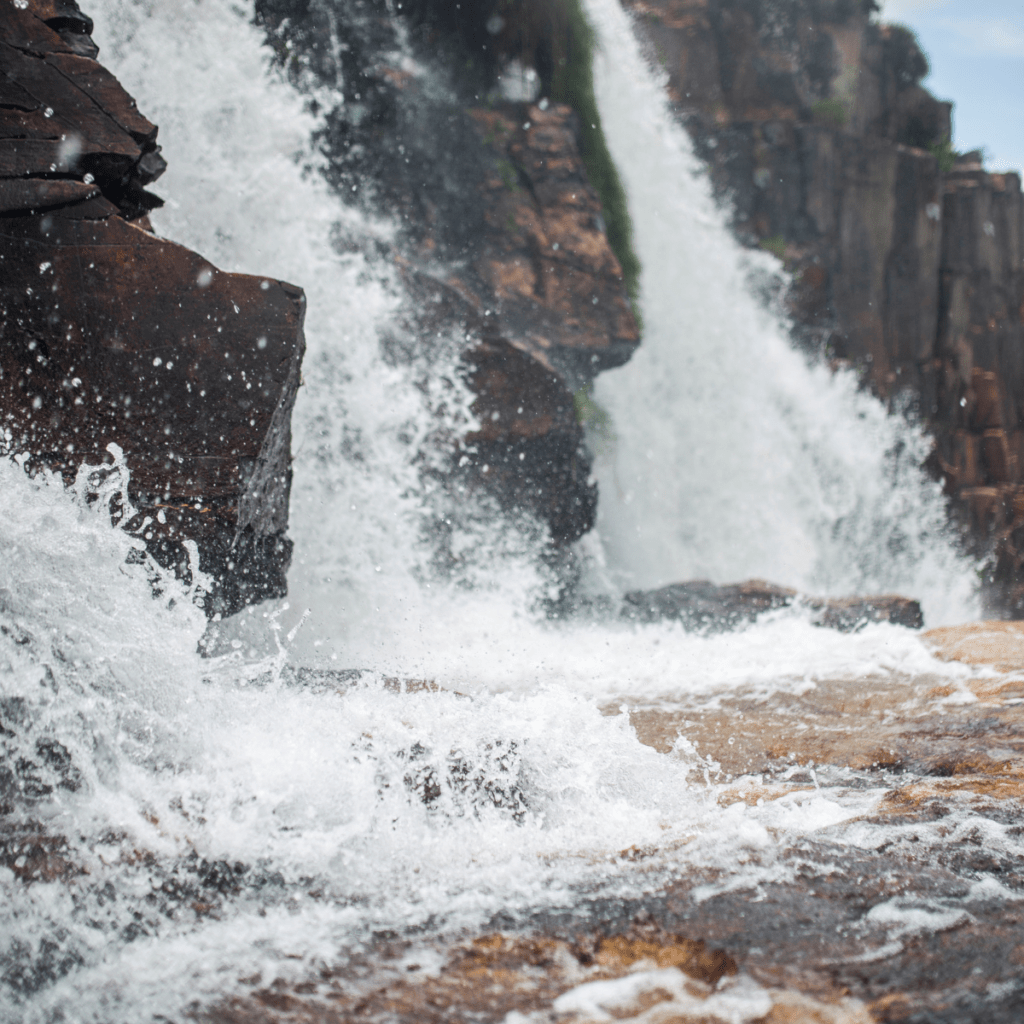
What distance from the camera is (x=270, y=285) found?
320 cm

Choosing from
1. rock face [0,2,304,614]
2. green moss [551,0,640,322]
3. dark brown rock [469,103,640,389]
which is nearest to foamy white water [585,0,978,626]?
green moss [551,0,640,322]

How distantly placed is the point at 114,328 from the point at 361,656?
2120mm

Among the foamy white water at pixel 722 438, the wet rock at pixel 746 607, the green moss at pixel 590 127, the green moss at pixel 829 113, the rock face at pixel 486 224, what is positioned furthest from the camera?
the green moss at pixel 829 113

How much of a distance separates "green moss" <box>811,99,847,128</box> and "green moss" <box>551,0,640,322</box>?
15.3 feet

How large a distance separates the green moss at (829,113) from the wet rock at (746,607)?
7.99 meters

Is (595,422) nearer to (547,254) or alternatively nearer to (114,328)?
(547,254)

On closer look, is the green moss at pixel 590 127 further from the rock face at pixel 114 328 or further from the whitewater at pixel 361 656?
the rock face at pixel 114 328

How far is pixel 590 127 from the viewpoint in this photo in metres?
7.93

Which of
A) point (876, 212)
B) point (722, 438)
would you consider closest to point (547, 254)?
point (722, 438)

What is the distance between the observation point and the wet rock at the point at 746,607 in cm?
578

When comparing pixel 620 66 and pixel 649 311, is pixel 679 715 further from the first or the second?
pixel 620 66

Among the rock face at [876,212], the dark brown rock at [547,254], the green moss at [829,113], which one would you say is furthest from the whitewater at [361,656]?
the green moss at [829,113]

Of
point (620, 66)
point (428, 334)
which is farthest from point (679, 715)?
point (620, 66)

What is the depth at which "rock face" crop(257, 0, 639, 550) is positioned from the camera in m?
6.13
